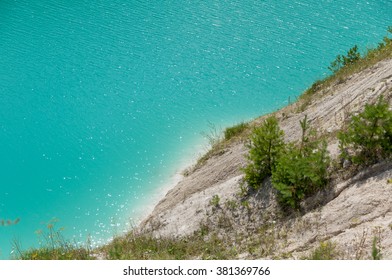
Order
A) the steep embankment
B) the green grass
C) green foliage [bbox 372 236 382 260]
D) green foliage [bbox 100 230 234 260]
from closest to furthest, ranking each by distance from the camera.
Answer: green foliage [bbox 372 236 382 260] < the steep embankment < green foliage [bbox 100 230 234 260] < the green grass

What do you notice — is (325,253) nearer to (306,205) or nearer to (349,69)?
(306,205)

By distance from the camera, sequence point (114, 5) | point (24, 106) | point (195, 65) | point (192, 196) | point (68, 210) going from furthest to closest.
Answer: point (114, 5), point (195, 65), point (24, 106), point (68, 210), point (192, 196)

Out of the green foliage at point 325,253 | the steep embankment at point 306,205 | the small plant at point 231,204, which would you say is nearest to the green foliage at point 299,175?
the steep embankment at point 306,205

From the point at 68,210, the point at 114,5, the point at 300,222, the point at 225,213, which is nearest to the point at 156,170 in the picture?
the point at 68,210

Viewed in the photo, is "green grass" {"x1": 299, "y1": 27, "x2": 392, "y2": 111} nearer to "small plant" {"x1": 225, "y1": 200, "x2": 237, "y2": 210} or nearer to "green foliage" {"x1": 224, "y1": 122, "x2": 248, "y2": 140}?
"green foliage" {"x1": 224, "y1": 122, "x2": 248, "y2": 140}

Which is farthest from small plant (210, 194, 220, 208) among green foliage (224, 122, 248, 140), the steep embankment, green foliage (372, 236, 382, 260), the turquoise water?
green foliage (224, 122, 248, 140)

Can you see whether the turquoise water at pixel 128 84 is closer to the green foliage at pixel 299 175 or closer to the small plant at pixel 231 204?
the small plant at pixel 231 204
